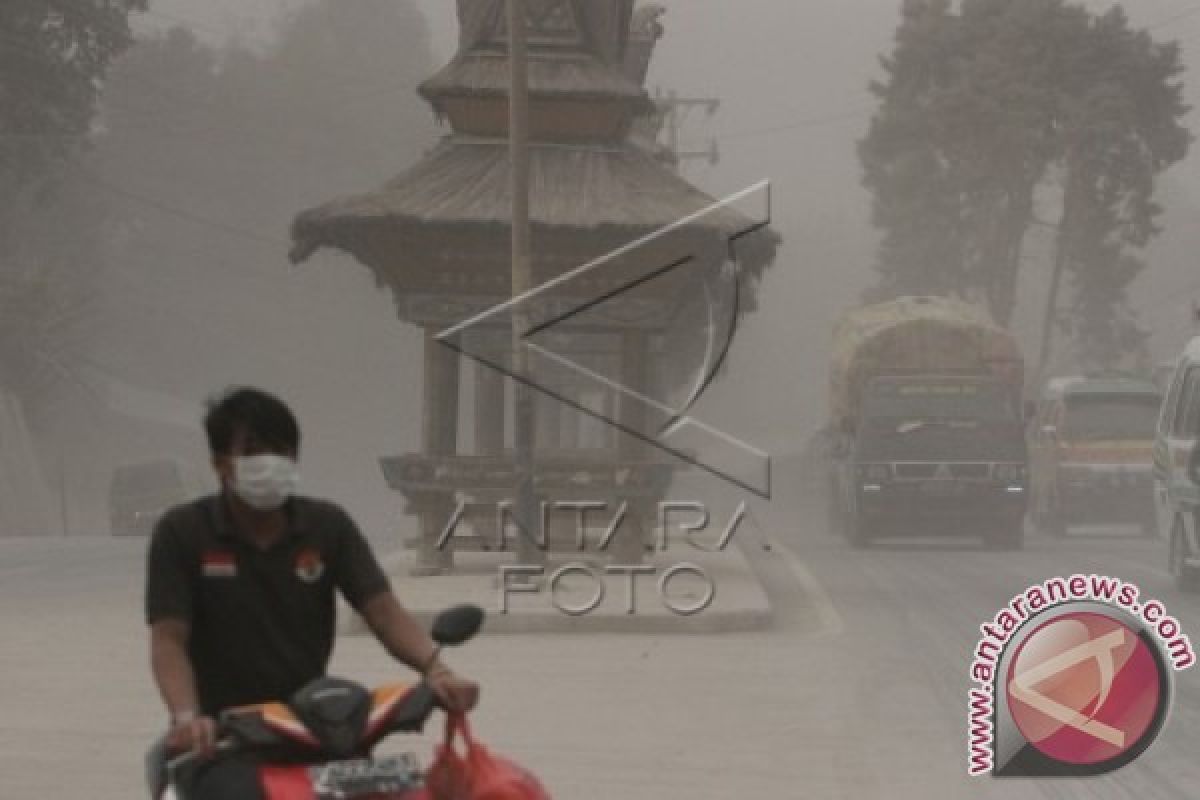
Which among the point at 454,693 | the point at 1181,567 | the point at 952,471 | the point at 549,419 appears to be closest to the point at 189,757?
the point at 454,693

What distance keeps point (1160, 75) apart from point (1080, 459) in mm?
36010

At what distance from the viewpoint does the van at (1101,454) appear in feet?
137

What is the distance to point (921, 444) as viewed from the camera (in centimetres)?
3562

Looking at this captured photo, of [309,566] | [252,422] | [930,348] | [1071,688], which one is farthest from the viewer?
[930,348]

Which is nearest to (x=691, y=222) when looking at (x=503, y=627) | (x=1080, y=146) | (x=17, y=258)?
(x=503, y=627)

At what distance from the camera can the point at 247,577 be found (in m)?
6.21

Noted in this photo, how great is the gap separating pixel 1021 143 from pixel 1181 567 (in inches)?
2127

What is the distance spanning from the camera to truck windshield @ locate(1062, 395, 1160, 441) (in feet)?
139

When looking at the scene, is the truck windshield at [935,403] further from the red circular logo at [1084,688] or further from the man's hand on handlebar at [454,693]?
the man's hand on handlebar at [454,693]

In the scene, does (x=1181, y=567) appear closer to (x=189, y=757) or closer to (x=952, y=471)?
(x=952, y=471)

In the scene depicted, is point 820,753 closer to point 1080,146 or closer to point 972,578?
point 972,578

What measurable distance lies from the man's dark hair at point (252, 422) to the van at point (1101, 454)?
3665cm

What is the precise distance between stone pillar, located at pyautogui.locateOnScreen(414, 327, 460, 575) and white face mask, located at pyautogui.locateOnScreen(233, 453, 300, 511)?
18437mm

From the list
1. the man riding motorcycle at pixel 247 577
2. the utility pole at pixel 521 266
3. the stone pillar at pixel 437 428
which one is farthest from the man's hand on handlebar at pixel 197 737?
the stone pillar at pixel 437 428
